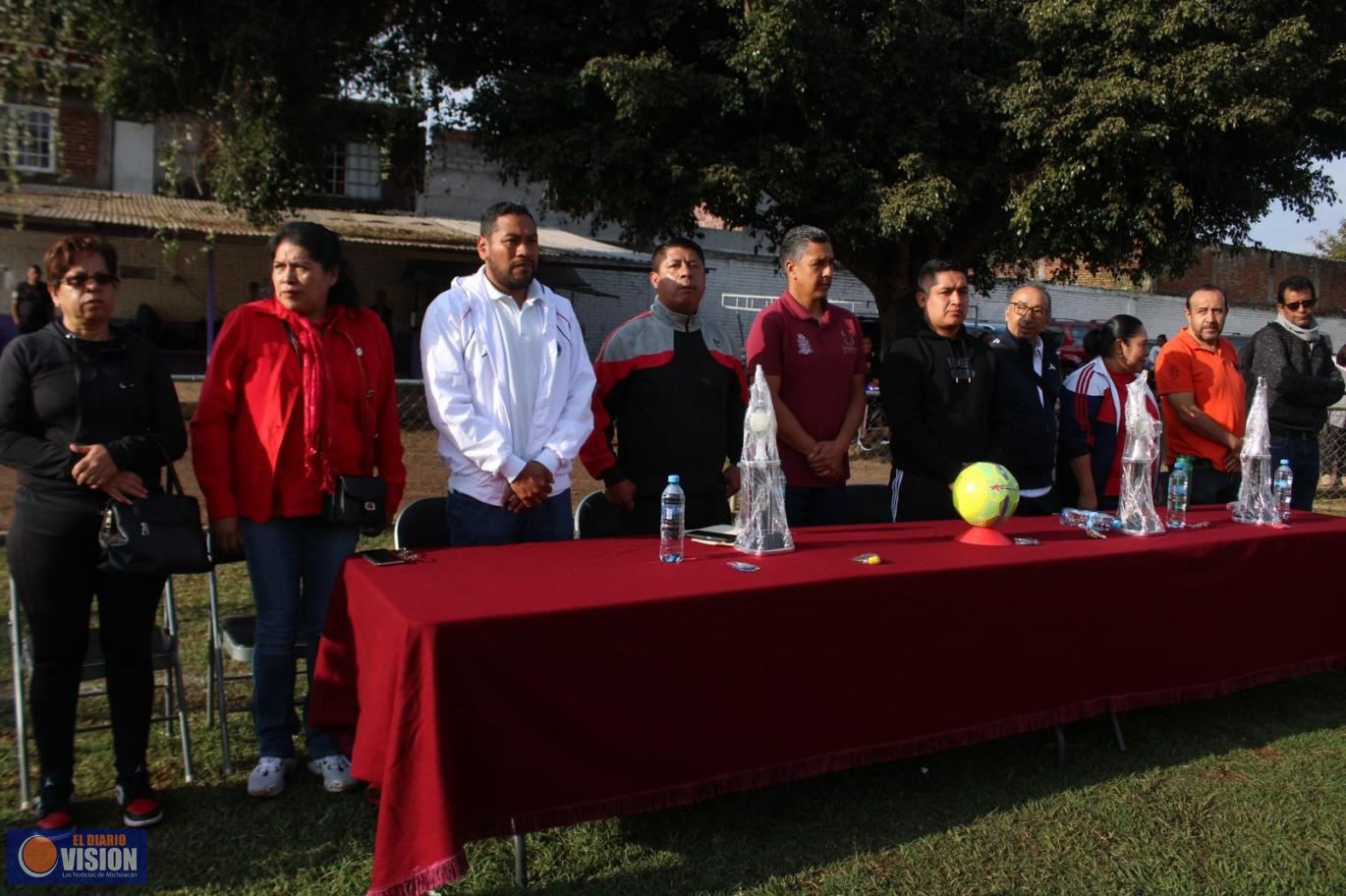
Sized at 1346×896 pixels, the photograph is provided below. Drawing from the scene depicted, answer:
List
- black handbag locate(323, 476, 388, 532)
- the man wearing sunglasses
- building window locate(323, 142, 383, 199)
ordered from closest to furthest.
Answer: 1. black handbag locate(323, 476, 388, 532)
2. the man wearing sunglasses
3. building window locate(323, 142, 383, 199)

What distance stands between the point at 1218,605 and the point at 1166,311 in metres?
26.9

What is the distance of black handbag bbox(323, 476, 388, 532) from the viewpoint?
9.81 feet

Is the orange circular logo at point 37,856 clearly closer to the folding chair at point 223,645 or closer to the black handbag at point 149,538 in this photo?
the folding chair at point 223,645

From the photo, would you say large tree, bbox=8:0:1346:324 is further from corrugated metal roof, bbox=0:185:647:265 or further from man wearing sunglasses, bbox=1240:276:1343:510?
man wearing sunglasses, bbox=1240:276:1343:510

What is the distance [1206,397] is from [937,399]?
1.86 meters

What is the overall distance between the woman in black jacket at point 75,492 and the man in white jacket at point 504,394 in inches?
34.4

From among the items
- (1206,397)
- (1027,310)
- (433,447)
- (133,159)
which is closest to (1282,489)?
(1206,397)

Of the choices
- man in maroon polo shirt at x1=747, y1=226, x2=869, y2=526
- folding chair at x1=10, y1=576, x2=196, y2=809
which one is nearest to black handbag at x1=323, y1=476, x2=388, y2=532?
folding chair at x1=10, y1=576, x2=196, y2=809

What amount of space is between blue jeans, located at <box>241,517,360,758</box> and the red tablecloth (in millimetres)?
Result: 325

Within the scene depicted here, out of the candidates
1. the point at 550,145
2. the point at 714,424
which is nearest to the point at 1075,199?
the point at 550,145

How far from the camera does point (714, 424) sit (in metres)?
3.76

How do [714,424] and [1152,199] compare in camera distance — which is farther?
[1152,199]

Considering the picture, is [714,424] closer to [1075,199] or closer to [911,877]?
[911,877]

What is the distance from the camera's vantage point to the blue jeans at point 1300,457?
5344 millimetres
